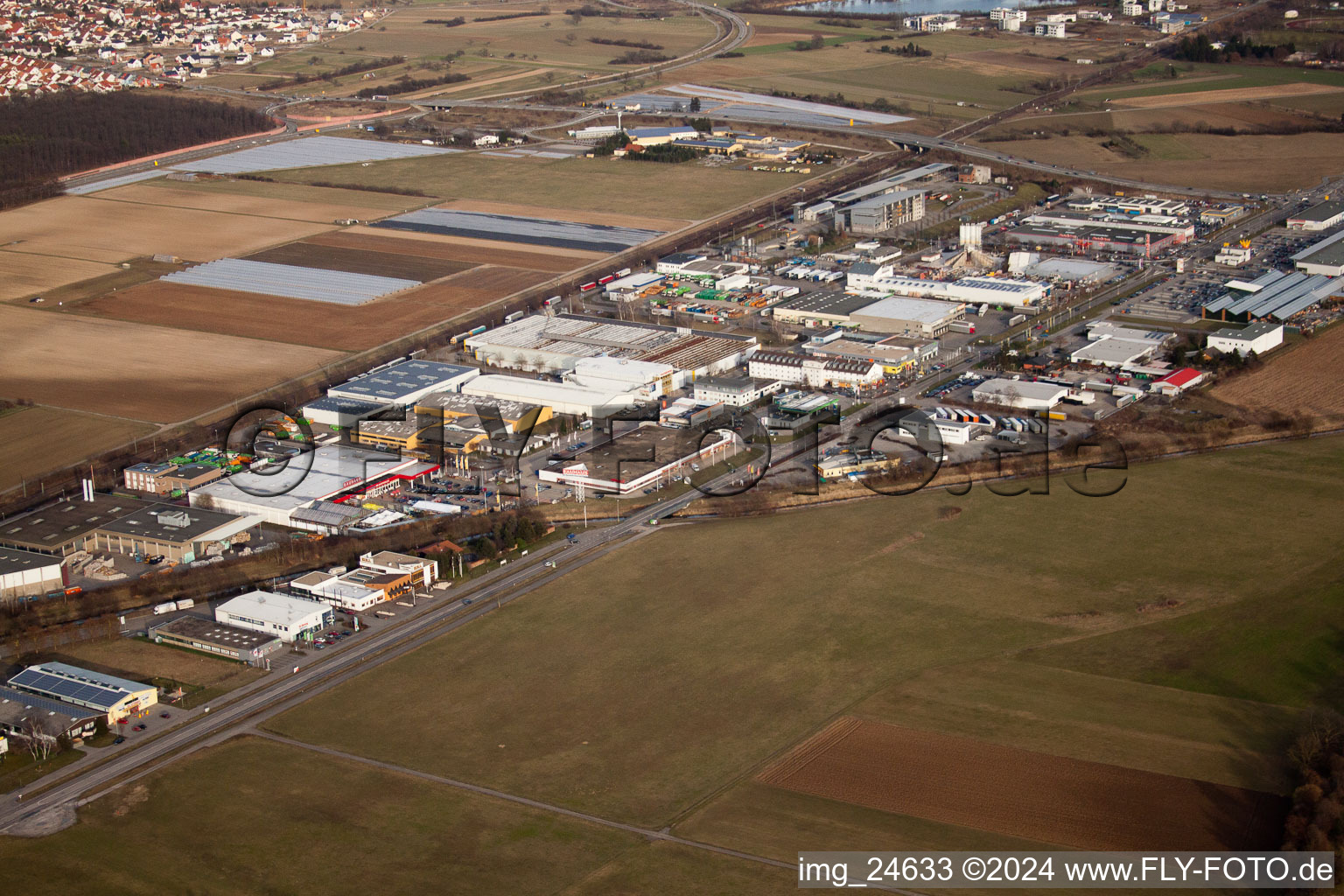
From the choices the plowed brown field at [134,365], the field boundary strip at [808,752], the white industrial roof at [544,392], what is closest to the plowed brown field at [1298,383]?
the white industrial roof at [544,392]

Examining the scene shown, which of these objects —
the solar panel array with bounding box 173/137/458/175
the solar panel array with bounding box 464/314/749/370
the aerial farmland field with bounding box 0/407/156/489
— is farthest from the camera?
the solar panel array with bounding box 173/137/458/175

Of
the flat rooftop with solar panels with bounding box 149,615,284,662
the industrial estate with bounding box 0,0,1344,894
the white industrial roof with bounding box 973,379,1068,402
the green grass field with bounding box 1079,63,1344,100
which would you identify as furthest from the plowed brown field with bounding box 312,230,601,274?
the green grass field with bounding box 1079,63,1344,100

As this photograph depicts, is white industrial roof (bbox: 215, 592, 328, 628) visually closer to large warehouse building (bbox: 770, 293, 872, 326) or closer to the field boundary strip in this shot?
the field boundary strip

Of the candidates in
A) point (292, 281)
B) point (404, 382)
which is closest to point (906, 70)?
point (292, 281)

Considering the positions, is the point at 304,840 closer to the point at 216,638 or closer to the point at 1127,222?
the point at 216,638

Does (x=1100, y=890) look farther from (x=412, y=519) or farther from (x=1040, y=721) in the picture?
(x=412, y=519)

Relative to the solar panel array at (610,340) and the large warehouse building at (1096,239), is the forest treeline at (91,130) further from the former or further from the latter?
the large warehouse building at (1096,239)
